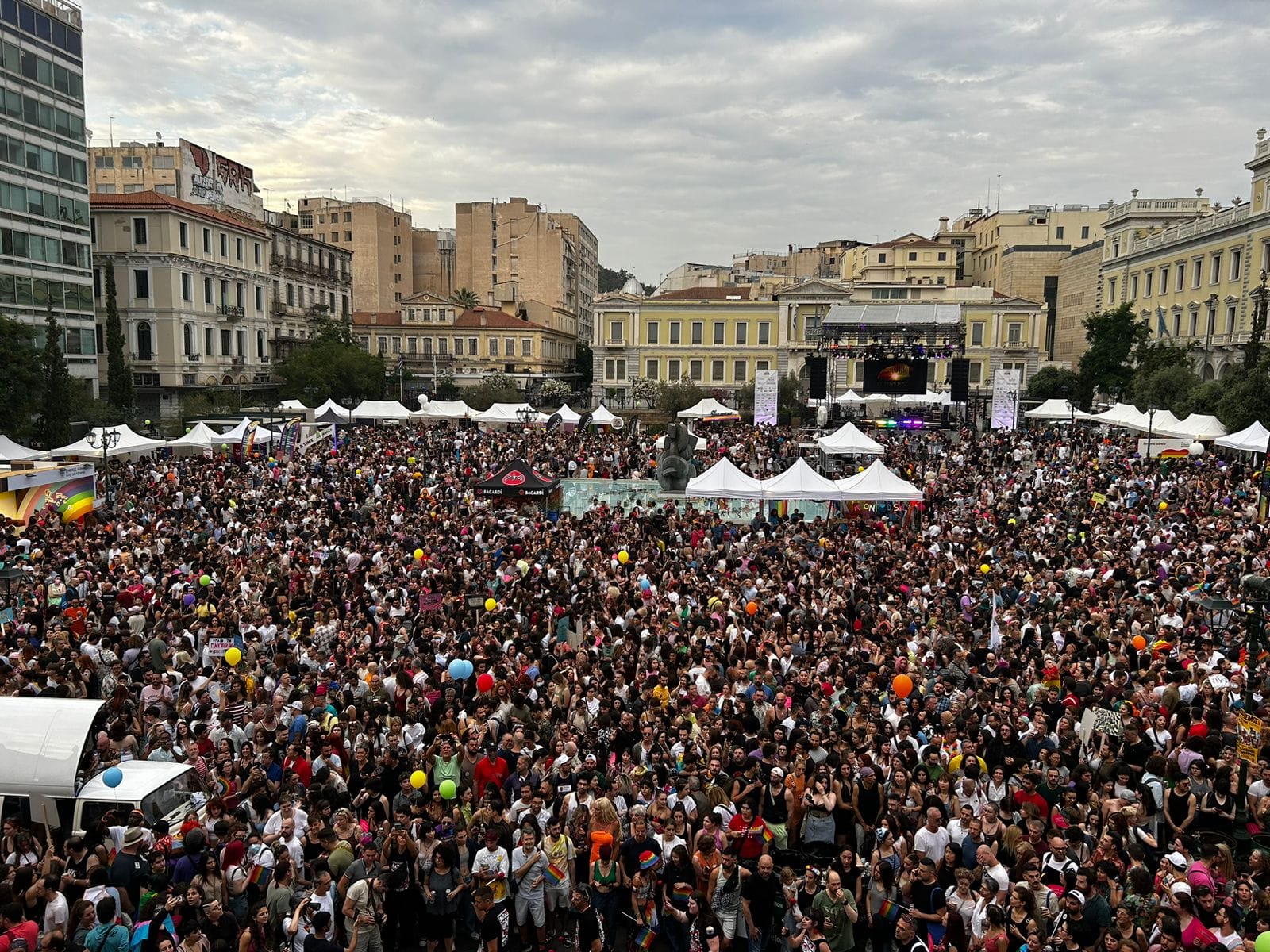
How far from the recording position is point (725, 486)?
69.2ft

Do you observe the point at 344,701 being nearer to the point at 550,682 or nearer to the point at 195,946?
the point at 550,682

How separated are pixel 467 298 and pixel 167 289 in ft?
117

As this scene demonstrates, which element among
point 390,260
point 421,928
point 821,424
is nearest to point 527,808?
point 421,928

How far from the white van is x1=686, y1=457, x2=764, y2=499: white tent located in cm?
1435

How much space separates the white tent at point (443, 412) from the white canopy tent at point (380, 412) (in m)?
0.53

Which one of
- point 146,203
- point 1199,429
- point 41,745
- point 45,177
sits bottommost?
point 41,745

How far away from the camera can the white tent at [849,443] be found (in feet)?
88.6

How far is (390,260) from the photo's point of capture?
8462 centimetres

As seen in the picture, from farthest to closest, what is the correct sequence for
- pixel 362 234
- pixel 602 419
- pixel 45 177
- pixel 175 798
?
pixel 362 234 < pixel 602 419 < pixel 45 177 < pixel 175 798

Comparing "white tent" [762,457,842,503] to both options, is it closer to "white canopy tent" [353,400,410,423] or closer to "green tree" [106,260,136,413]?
"white canopy tent" [353,400,410,423]

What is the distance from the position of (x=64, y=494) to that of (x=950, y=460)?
81.5 feet

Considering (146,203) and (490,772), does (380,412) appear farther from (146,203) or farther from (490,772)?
(490,772)

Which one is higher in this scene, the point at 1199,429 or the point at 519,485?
the point at 1199,429

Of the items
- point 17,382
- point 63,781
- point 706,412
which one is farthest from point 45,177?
point 63,781
